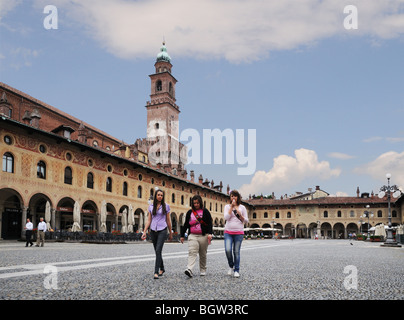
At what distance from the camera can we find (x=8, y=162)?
2380 cm

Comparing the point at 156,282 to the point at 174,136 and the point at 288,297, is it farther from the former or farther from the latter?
the point at 174,136

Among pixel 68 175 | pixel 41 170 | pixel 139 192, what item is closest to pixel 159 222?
pixel 41 170

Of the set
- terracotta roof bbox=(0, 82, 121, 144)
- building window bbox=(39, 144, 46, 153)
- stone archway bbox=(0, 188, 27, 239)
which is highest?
terracotta roof bbox=(0, 82, 121, 144)

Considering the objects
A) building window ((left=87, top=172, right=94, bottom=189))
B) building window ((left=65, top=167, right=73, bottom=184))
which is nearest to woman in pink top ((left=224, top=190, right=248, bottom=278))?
building window ((left=65, top=167, right=73, bottom=184))

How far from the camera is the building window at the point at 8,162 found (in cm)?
2350

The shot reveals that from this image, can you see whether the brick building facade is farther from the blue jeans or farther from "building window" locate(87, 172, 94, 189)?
the blue jeans

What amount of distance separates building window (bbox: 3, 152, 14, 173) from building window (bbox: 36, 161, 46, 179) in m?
2.08

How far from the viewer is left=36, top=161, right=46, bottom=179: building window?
85.1 feet

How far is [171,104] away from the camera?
73.1 metres

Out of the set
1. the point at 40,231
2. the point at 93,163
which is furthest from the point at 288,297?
the point at 93,163

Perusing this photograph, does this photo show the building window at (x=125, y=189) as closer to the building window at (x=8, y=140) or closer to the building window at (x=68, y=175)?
the building window at (x=68, y=175)

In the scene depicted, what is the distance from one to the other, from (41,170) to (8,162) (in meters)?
2.76

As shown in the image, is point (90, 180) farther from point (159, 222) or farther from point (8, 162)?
point (159, 222)
